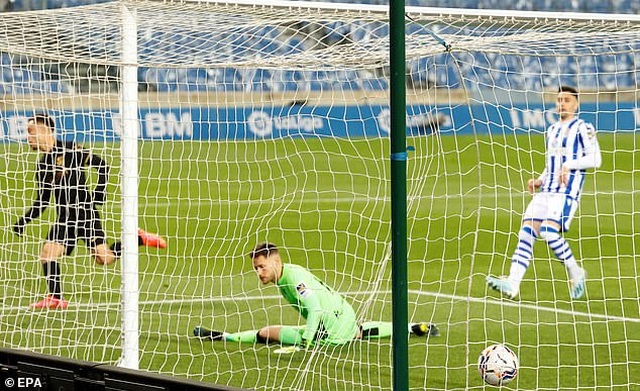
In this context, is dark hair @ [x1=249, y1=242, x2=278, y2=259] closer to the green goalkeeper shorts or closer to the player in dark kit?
the green goalkeeper shorts

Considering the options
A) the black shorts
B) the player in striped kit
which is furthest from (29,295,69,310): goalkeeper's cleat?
the player in striped kit

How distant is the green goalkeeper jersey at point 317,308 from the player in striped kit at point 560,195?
2113 millimetres

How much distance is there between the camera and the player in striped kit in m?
8.98

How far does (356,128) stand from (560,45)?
14.7 m

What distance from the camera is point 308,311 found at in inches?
277

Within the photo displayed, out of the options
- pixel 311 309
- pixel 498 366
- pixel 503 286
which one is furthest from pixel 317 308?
pixel 503 286

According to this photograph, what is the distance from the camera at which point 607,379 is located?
6.52m

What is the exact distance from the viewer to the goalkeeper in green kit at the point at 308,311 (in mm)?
7059

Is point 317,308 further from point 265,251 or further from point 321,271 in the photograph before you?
point 321,271

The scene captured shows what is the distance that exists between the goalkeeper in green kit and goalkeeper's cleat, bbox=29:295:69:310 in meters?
1.64

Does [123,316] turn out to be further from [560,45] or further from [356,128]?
[356,128]

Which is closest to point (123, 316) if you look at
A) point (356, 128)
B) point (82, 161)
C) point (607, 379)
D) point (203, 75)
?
point (82, 161)

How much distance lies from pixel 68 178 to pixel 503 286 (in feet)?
11.8

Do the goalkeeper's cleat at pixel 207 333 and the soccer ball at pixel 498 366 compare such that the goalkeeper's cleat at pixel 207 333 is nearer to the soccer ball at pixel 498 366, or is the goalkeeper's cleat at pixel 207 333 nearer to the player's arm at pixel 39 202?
the player's arm at pixel 39 202
